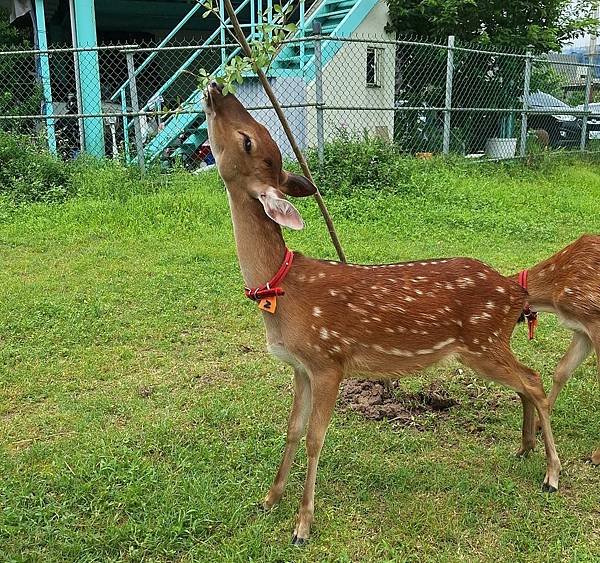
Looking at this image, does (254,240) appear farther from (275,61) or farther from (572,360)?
(275,61)

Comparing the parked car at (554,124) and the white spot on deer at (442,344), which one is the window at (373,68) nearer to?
the parked car at (554,124)

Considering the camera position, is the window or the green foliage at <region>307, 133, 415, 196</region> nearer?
the green foliage at <region>307, 133, 415, 196</region>

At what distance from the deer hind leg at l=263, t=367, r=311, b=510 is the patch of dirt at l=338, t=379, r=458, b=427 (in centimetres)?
Result: 82

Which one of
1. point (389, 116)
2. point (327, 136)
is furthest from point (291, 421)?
point (389, 116)

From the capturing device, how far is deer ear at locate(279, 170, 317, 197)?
10.3ft

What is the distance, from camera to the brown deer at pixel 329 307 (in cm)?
295

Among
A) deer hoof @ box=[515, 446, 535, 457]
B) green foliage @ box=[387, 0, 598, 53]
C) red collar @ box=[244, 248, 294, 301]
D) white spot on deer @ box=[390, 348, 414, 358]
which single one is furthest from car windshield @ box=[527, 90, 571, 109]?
red collar @ box=[244, 248, 294, 301]

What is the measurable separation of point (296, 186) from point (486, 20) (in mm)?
10680

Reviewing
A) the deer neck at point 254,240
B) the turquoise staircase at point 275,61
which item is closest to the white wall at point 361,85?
the turquoise staircase at point 275,61

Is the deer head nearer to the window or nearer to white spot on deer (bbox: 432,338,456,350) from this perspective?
white spot on deer (bbox: 432,338,456,350)

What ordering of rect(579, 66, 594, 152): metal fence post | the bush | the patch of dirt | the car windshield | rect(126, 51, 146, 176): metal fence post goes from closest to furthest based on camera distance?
the patch of dirt < the bush < rect(126, 51, 146, 176): metal fence post < the car windshield < rect(579, 66, 594, 152): metal fence post

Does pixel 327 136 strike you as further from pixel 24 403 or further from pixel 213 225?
pixel 24 403

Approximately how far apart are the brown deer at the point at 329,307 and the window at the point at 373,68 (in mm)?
9263

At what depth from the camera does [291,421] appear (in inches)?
125
